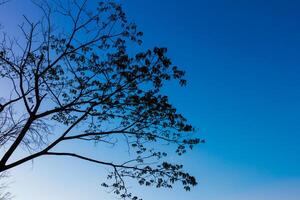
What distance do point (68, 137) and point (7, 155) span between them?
7.19 ft

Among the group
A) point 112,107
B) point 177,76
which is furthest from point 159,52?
point 112,107

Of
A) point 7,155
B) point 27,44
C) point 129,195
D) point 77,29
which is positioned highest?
point 77,29

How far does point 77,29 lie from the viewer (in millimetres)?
14391

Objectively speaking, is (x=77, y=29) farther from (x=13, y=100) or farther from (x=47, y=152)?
(x=47, y=152)

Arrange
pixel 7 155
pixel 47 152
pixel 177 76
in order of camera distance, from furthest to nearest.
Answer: pixel 177 76 → pixel 47 152 → pixel 7 155

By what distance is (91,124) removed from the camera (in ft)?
47.1

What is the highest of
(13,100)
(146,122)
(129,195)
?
(146,122)

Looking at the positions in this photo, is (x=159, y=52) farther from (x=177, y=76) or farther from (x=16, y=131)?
(x=16, y=131)

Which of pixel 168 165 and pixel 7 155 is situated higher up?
pixel 168 165

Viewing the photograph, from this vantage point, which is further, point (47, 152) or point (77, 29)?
point (77, 29)

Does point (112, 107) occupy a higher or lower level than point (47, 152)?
higher

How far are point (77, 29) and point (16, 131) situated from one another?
442 cm

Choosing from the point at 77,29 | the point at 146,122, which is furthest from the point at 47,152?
the point at 77,29

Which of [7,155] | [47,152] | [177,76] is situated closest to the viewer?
[7,155]
